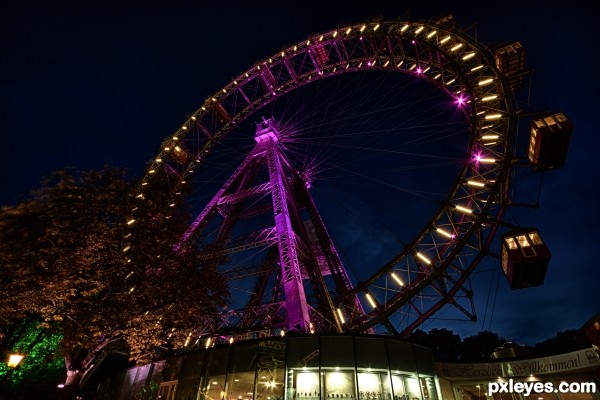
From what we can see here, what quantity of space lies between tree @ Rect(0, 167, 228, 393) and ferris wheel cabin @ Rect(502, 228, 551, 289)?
46.9 ft

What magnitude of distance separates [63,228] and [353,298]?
18200 millimetres

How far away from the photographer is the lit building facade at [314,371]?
39.8 ft

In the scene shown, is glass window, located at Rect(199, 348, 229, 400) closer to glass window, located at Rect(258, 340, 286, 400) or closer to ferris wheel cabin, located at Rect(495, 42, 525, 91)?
glass window, located at Rect(258, 340, 286, 400)

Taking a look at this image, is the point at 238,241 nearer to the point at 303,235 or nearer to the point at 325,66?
the point at 303,235

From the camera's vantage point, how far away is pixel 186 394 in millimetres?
14125

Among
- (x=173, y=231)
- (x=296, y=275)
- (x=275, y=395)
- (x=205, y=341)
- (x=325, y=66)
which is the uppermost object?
(x=325, y=66)

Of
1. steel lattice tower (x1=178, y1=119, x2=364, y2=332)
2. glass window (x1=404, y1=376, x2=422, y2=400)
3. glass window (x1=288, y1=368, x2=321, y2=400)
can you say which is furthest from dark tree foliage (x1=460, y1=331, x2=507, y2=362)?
glass window (x1=288, y1=368, x2=321, y2=400)

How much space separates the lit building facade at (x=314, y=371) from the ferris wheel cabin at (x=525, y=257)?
5.24 m

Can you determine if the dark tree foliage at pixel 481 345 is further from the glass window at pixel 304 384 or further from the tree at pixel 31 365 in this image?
the tree at pixel 31 365

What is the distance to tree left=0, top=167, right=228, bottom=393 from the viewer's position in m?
13.1

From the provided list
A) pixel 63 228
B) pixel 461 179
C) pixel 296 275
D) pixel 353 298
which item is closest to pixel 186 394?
pixel 296 275

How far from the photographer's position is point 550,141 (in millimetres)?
15062

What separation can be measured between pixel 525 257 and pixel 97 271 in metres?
18.3

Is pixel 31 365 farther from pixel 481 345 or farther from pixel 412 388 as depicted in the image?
pixel 481 345
